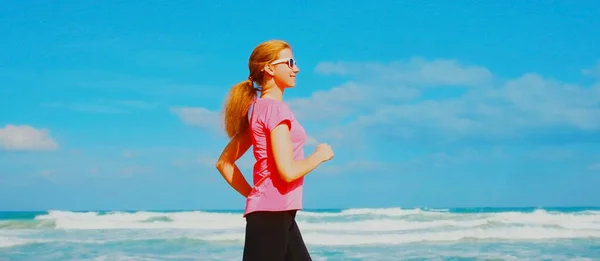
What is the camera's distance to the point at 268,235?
271 cm

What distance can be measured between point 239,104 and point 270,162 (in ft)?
1.01

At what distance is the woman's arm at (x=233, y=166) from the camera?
9.82 ft

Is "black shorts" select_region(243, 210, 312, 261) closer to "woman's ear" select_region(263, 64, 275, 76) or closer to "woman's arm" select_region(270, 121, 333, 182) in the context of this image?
"woman's arm" select_region(270, 121, 333, 182)

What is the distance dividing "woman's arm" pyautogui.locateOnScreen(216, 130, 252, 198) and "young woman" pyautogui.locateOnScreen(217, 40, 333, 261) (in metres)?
0.14

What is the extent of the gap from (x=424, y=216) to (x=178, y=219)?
302 inches

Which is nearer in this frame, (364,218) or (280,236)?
(280,236)

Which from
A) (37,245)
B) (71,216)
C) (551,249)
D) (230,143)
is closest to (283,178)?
(230,143)

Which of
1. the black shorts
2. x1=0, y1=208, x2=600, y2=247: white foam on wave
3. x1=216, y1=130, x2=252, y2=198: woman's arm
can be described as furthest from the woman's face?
x1=0, y1=208, x2=600, y2=247: white foam on wave

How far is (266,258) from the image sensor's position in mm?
2723

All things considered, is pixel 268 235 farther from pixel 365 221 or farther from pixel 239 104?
pixel 365 221

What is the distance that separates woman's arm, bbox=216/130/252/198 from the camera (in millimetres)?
2992

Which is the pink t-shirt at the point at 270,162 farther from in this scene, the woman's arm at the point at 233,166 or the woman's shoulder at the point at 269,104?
the woman's arm at the point at 233,166

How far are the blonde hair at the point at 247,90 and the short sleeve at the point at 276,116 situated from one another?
18 centimetres

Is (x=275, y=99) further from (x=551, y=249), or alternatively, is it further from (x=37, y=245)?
(x=37, y=245)
